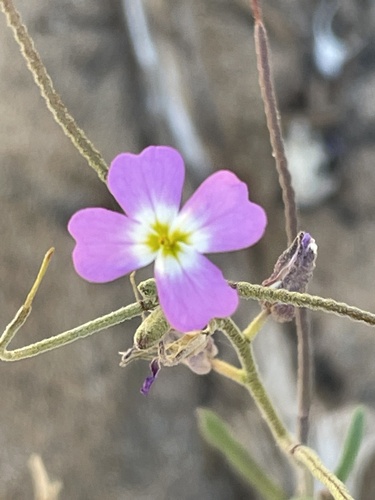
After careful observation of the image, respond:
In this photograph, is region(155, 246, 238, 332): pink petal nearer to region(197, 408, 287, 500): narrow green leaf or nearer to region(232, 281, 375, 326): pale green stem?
region(232, 281, 375, 326): pale green stem

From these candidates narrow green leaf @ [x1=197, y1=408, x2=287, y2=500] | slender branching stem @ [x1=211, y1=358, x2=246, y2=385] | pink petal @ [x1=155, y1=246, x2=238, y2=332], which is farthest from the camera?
narrow green leaf @ [x1=197, y1=408, x2=287, y2=500]

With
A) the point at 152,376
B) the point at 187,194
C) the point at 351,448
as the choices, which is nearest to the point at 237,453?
the point at 351,448

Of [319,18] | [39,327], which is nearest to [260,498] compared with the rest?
[39,327]

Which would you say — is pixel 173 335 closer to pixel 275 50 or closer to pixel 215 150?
pixel 215 150

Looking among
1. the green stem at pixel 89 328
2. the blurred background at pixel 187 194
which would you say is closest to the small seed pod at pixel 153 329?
the green stem at pixel 89 328

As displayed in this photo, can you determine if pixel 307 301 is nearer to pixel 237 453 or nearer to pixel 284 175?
pixel 284 175

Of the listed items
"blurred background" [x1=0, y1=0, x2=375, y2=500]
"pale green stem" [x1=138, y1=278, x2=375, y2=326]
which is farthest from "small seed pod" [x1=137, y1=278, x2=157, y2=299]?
"blurred background" [x1=0, y1=0, x2=375, y2=500]

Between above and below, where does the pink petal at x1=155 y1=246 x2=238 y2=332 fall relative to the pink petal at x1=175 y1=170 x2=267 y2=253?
below

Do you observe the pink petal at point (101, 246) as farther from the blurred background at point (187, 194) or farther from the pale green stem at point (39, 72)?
the blurred background at point (187, 194)
